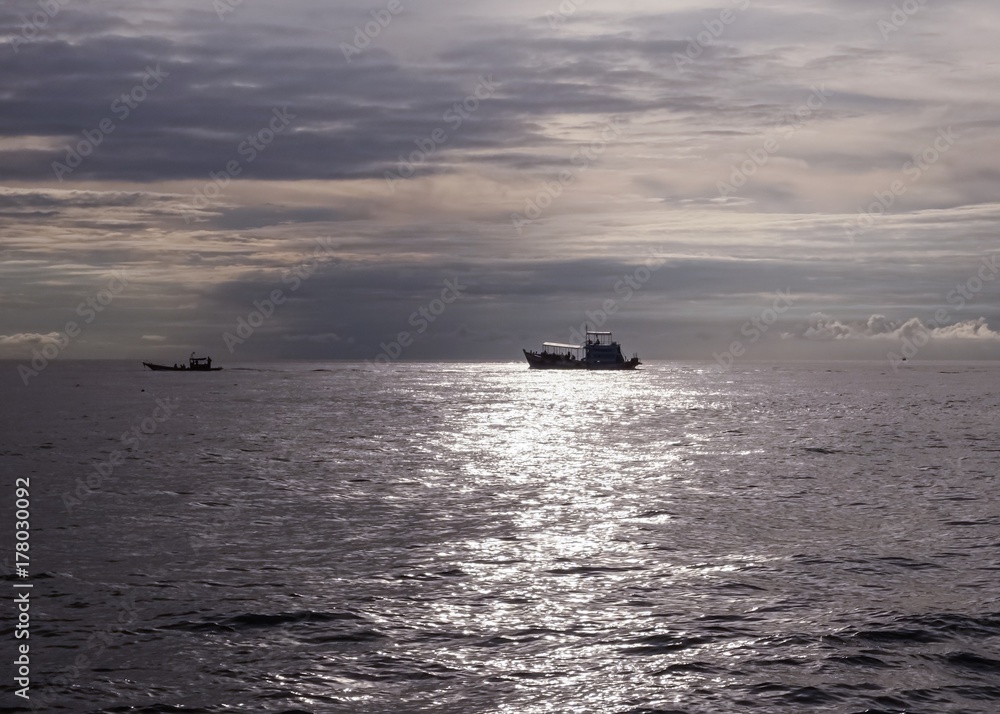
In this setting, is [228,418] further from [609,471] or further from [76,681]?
[76,681]

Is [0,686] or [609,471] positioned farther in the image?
[609,471]

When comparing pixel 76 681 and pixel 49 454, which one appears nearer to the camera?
pixel 76 681

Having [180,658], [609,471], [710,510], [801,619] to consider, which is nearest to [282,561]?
[180,658]

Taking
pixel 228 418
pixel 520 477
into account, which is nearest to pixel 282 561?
pixel 520 477

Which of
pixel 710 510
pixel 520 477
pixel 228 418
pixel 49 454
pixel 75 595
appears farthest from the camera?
pixel 228 418

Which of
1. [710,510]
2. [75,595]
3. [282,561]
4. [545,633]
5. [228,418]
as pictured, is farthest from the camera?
[228,418]

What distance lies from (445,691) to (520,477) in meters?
29.4

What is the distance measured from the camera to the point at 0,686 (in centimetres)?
1500

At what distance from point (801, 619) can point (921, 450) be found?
142 ft

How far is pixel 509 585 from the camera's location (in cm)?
Result: 2188

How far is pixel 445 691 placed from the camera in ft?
48.7

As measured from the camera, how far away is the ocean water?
15117 millimetres

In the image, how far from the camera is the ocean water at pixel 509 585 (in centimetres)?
1512

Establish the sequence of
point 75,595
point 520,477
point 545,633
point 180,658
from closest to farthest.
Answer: point 180,658
point 545,633
point 75,595
point 520,477
